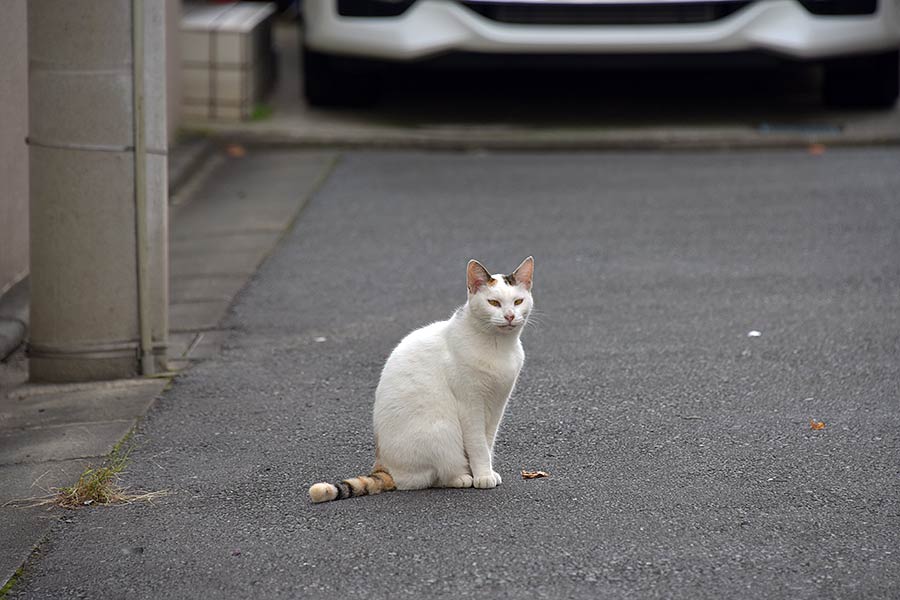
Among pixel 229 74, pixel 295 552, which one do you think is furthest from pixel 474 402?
pixel 229 74

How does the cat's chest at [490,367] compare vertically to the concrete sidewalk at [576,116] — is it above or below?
below

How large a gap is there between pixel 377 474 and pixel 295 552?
1.50 ft

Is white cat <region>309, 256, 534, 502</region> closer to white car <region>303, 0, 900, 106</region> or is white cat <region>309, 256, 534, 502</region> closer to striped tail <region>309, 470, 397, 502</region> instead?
striped tail <region>309, 470, 397, 502</region>

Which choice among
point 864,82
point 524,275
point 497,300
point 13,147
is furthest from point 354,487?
point 864,82

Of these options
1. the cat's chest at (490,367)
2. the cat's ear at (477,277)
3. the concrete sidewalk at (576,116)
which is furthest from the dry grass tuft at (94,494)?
the concrete sidewalk at (576,116)

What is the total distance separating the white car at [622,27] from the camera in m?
8.54

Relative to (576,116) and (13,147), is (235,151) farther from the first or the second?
(13,147)

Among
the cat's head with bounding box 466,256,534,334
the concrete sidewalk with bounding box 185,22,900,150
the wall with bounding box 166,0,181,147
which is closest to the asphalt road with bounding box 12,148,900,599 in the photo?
the cat's head with bounding box 466,256,534,334

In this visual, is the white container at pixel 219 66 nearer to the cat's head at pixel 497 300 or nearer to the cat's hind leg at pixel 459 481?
the cat's head at pixel 497 300

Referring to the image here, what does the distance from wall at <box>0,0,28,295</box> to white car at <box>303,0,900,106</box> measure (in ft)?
9.54

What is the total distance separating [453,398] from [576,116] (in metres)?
6.04

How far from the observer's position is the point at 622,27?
864 cm

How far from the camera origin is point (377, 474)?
13.0ft

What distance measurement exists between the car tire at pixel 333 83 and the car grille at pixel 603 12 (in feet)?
3.89
